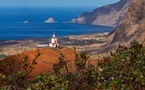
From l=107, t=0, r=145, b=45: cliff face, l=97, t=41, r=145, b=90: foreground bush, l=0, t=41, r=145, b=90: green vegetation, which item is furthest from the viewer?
l=107, t=0, r=145, b=45: cliff face

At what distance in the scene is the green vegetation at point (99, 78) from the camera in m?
8.00

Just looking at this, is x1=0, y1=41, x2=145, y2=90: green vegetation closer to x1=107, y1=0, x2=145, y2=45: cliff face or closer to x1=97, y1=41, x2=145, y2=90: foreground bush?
x1=97, y1=41, x2=145, y2=90: foreground bush

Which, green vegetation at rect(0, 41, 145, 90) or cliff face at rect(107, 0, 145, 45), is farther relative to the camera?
cliff face at rect(107, 0, 145, 45)

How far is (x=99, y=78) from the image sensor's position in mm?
8945

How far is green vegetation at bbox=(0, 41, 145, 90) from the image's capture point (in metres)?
8.00

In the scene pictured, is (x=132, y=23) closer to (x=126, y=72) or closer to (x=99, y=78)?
(x=99, y=78)

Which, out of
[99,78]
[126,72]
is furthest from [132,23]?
[126,72]

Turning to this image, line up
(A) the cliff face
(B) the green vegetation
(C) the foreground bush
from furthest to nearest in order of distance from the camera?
(A) the cliff face < (B) the green vegetation < (C) the foreground bush

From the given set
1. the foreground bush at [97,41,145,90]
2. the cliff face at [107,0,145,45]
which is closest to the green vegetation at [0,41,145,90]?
the foreground bush at [97,41,145,90]

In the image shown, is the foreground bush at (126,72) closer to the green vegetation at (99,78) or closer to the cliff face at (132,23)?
the green vegetation at (99,78)

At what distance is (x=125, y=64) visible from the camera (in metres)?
9.13

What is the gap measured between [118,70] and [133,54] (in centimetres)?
69

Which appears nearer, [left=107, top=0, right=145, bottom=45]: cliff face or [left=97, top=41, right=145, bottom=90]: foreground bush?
[left=97, top=41, right=145, bottom=90]: foreground bush

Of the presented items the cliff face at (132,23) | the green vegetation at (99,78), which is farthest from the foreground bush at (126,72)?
the cliff face at (132,23)
